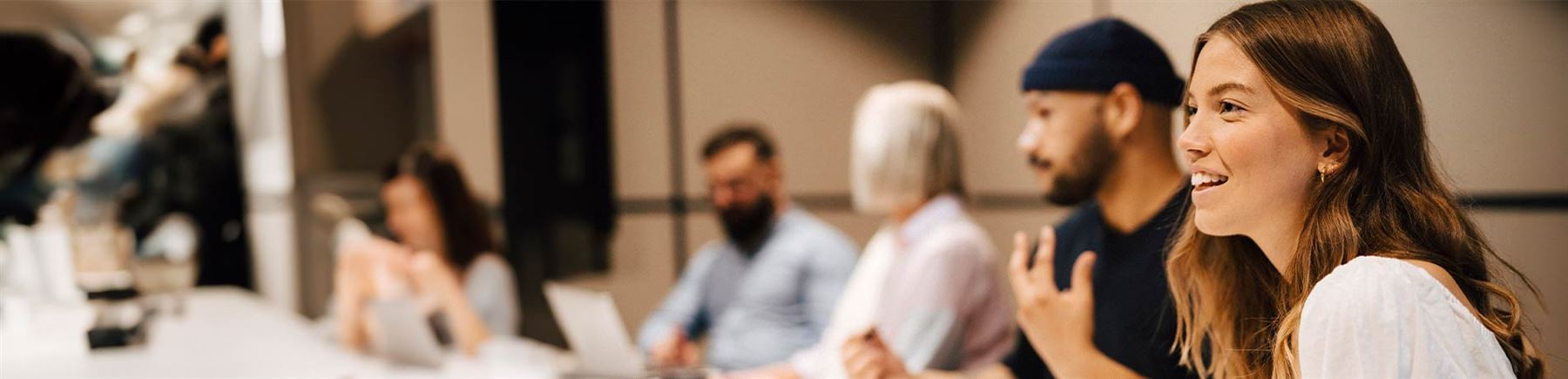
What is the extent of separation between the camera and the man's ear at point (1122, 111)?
1559 millimetres

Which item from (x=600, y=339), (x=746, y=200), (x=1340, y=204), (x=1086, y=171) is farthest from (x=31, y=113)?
(x=1340, y=204)

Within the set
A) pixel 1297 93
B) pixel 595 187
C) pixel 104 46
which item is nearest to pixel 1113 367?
pixel 1297 93

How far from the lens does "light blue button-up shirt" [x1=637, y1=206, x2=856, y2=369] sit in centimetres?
230

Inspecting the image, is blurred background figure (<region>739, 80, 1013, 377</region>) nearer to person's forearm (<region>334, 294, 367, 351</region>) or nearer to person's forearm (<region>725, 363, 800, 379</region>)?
person's forearm (<region>725, 363, 800, 379</region>)

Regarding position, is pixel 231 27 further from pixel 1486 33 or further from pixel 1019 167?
pixel 1486 33

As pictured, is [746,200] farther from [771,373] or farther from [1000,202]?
[1000,202]

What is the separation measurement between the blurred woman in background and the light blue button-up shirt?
804mm

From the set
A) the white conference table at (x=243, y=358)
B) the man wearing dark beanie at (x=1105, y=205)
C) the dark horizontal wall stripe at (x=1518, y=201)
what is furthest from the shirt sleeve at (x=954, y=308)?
the white conference table at (x=243, y=358)

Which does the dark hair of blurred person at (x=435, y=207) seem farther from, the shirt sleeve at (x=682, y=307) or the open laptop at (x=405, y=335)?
the shirt sleeve at (x=682, y=307)

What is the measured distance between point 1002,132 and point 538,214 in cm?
175

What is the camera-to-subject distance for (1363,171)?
111 centimetres

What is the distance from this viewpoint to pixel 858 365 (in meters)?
2.02

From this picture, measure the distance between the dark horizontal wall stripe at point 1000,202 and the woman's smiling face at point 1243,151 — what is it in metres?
0.20

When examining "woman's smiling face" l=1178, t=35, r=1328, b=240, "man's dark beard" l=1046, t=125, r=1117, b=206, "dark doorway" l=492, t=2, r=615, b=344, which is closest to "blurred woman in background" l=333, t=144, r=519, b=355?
"dark doorway" l=492, t=2, r=615, b=344
